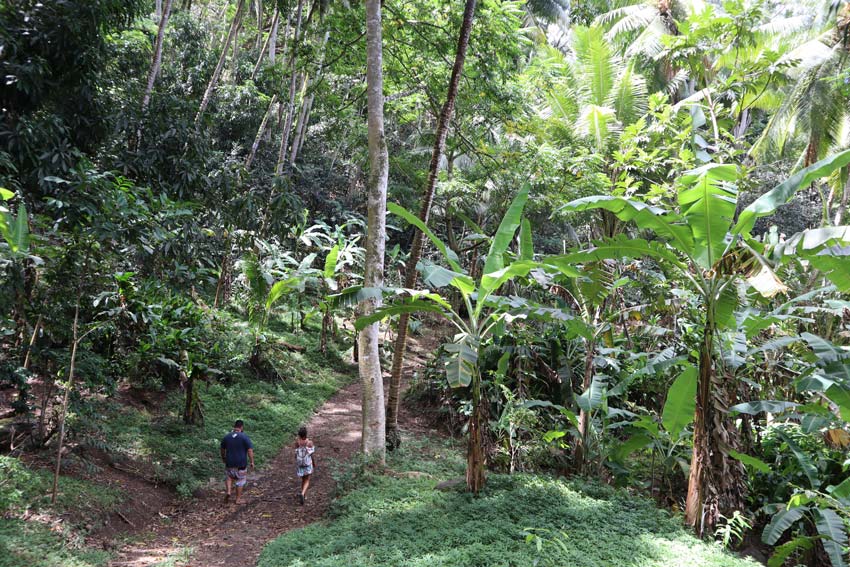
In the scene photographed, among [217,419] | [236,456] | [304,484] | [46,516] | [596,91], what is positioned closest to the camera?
[46,516]

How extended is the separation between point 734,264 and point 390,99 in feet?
28.7

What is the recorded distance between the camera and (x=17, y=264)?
5.47 m

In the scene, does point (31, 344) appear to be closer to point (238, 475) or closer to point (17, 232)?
point (17, 232)

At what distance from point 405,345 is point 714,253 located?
4954 mm

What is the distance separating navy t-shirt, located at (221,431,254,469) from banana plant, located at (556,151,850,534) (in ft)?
16.0

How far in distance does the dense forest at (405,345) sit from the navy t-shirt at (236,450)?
591 mm

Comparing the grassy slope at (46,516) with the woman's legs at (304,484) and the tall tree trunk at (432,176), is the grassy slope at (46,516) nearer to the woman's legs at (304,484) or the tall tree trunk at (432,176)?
the woman's legs at (304,484)

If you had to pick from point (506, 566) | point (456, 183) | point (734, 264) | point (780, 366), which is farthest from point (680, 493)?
point (456, 183)

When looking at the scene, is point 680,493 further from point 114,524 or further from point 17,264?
point 17,264

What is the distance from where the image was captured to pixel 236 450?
7457mm

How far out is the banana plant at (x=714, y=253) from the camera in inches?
185

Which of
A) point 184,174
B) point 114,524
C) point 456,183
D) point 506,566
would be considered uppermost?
point 456,183

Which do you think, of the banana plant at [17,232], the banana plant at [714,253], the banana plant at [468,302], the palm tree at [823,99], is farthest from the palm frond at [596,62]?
the banana plant at [17,232]

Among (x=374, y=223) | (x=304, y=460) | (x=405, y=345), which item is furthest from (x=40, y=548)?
(x=405, y=345)
